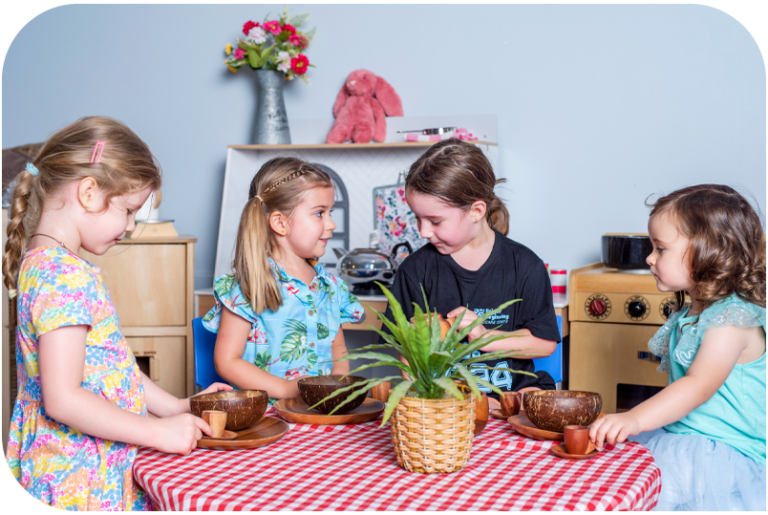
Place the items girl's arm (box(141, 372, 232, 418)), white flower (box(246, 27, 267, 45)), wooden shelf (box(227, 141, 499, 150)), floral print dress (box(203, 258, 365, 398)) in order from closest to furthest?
girl's arm (box(141, 372, 232, 418)) < floral print dress (box(203, 258, 365, 398)) < wooden shelf (box(227, 141, 499, 150)) < white flower (box(246, 27, 267, 45))

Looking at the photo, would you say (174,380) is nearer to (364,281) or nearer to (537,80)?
(364,281)

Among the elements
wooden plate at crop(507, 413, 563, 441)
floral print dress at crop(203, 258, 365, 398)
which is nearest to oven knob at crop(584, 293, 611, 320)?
floral print dress at crop(203, 258, 365, 398)

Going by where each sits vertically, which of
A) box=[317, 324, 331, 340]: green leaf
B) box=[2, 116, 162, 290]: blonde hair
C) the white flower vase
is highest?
the white flower vase

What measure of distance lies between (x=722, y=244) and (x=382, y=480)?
76cm

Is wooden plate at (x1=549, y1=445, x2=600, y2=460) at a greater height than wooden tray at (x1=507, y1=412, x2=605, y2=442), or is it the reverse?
wooden tray at (x1=507, y1=412, x2=605, y2=442)

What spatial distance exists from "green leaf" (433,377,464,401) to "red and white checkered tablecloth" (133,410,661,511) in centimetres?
11

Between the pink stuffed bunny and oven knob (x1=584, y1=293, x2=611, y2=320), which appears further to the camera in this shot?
the pink stuffed bunny

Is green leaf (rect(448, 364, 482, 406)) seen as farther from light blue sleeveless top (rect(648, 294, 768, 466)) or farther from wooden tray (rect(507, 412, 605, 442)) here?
light blue sleeveless top (rect(648, 294, 768, 466))

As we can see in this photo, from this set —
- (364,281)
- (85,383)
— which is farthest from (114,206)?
(364,281)

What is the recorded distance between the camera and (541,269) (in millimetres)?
1584

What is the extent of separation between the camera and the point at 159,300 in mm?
2381

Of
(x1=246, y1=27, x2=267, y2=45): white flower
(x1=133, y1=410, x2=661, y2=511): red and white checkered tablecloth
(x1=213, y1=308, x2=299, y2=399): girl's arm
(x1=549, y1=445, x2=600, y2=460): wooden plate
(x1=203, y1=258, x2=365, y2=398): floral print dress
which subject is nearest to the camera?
(x1=133, y1=410, x2=661, y2=511): red and white checkered tablecloth

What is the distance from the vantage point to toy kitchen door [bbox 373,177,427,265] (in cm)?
263

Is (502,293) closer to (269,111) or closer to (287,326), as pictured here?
(287,326)
